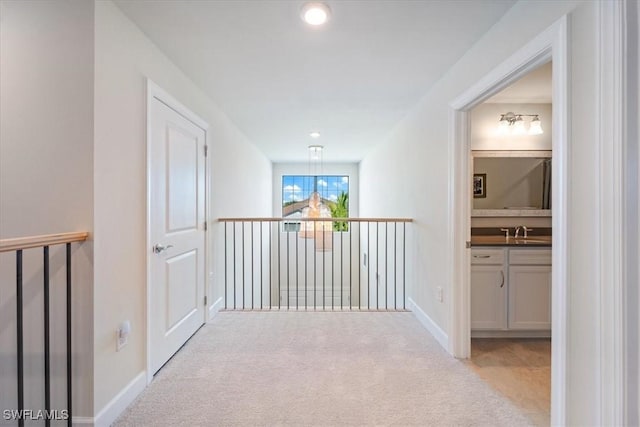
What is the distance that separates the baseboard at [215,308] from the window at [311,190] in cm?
408

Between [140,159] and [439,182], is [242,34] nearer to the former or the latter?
[140,159]

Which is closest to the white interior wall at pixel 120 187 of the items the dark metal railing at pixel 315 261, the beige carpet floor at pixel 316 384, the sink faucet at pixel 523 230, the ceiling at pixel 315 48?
the ceiling at pixel 315 48

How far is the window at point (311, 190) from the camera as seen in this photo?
7387 mm

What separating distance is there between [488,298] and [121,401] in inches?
110

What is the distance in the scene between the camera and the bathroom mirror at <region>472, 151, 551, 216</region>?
3.12 metres

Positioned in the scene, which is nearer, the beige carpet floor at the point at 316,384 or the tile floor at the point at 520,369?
the beige carpet floor at the point at 316,384

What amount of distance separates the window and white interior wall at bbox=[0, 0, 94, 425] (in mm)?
5879

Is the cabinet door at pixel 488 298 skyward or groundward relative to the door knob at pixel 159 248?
groundward

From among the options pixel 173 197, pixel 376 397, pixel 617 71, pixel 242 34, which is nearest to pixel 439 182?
pixel 617 71

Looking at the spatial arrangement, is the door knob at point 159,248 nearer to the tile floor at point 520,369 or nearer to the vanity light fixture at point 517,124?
the tile floor at point 520,369

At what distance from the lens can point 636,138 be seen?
106cm

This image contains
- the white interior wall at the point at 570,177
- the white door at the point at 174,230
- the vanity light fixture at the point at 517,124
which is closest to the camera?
the white interior wall at the point at 570,177

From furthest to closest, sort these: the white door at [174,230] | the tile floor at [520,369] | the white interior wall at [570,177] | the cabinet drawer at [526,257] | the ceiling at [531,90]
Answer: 1. the cabinet drawer at [526,257]
2. the ceiling at [531,90]
3. the white door at [174,230]
4. the tile floor at [520,369]
5. the white interior wall at [570,177]

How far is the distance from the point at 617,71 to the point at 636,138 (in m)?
0.26
